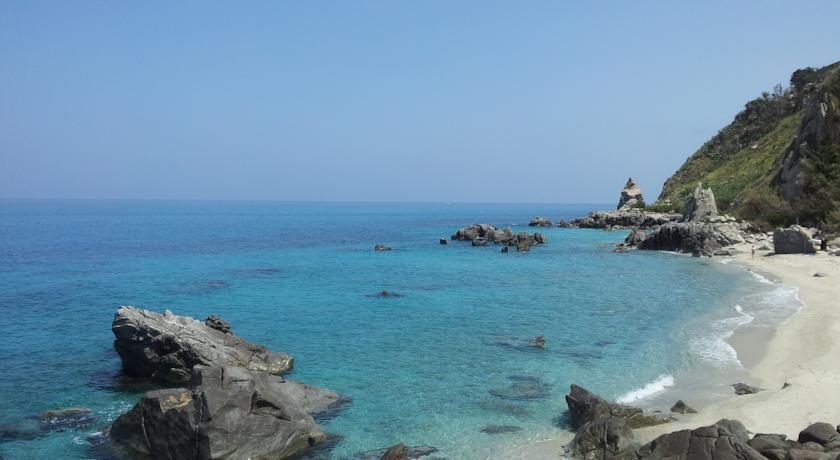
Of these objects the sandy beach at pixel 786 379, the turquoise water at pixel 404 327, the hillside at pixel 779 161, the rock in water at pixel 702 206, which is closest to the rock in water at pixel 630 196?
the hillside at pixel 779 161

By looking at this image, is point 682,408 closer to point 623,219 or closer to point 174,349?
point 174,349

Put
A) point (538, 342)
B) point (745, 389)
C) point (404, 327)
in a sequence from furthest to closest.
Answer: point (404, 327) < point (538, 342) < point (745, 389)

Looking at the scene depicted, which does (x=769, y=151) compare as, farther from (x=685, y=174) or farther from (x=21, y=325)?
(x=21, y=325)

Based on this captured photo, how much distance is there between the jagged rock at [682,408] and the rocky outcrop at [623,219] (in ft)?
297

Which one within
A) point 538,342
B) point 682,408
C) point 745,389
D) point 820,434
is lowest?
point 538,342

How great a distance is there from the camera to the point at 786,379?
69.6ft

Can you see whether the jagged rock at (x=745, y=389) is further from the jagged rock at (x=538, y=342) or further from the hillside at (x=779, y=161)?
the hillside at (x=779, y=161)

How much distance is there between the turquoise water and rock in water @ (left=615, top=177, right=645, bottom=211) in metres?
72.4

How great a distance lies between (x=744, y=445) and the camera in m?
12.9

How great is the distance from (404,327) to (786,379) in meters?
18.1

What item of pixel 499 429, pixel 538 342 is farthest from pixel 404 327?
pixel 499 429

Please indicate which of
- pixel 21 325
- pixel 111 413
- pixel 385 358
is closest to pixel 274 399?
pixel 111 413

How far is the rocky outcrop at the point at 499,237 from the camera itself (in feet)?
278

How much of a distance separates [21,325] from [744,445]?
3574cm
